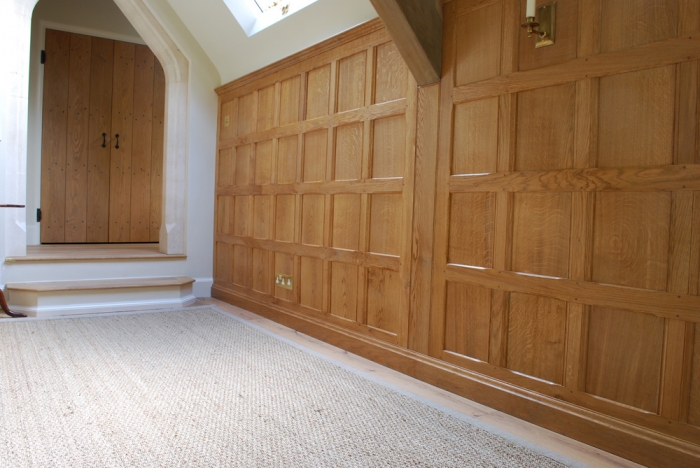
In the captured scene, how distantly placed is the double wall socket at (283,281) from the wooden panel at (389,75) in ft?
4.41

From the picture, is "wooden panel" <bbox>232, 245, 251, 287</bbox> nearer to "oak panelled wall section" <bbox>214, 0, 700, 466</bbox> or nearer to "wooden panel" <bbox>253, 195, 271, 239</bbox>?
"wooden panel" <bbox>253, 195, 271, 239</bbox>

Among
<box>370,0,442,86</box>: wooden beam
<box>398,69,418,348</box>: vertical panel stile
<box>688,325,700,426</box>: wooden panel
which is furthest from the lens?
<box>398,69,418,348</box>: vertical panel stile

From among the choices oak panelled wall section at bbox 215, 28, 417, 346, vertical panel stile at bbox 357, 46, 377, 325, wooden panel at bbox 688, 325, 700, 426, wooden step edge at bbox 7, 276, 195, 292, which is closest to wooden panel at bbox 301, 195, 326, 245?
oak panelled wall section at bbox 215, 28, 417, 346

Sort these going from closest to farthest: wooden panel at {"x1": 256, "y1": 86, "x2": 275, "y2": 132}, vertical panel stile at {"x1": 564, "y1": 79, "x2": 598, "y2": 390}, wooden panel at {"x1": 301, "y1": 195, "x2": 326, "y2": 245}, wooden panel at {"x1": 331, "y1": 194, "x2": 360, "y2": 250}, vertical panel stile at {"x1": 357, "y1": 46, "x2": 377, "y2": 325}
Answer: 1. vertical panel stile at {"x1": 564, "y1": 79, "x2": 598, "y2": 390}
2. vertical panel stile at {"x1": 357, "y1": 46, "x2": 377, "y2": 325}
3. wooden panel at {"x1": 331, "y1": 194, "x2": 360, "y2": 250}
4. wooden panel at {"x1": 301, "y1": 195, "x2": 326, "y2": 245}
5. wooden panel at {"x1": 256, "y1": 86, "x2": 275, "y2": 132}

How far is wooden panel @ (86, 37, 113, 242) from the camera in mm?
5203

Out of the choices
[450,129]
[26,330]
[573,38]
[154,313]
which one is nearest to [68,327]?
[26,330]

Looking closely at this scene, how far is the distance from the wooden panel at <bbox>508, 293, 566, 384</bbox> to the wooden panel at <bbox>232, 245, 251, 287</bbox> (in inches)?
92.9

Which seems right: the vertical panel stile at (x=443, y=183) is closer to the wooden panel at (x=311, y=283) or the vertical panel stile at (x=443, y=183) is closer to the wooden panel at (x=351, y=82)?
the wooden panel at (x=351, y=82)

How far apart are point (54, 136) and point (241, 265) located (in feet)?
8.75

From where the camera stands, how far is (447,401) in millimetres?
2064

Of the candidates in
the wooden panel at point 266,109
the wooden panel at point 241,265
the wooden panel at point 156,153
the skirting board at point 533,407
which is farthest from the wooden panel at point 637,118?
the wooden panel at point 156,153

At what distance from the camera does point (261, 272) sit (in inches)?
145

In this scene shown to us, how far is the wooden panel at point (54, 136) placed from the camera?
5.00 meters

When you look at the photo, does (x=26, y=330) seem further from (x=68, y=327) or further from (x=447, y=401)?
(x=447, y=401)
